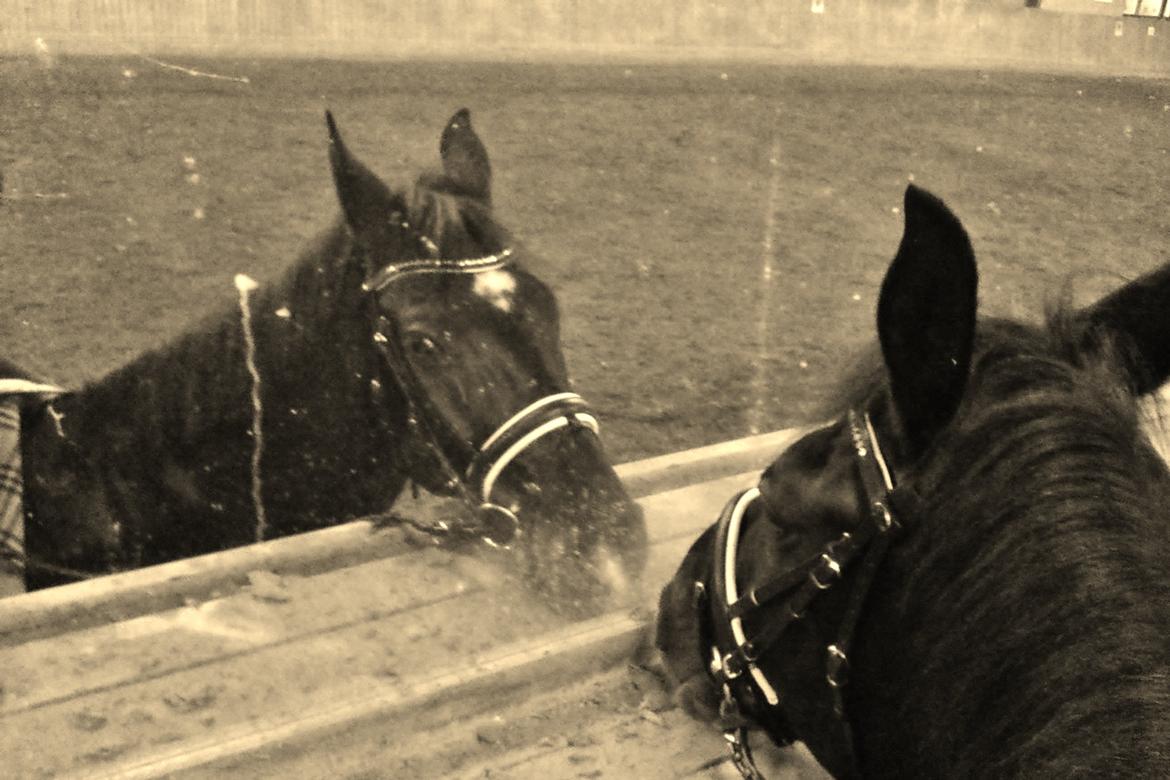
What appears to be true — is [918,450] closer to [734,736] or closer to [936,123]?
[734,736]

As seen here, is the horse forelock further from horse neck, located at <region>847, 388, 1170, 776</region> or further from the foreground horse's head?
horse neck, located at <region>847, 388, 1170, 776</region>

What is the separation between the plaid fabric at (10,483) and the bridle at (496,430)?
0.54 metres

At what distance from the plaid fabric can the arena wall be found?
535 mm

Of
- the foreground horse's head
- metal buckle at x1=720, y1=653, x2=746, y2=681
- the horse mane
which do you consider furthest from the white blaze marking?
the horse mane

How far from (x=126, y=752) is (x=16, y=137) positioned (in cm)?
106

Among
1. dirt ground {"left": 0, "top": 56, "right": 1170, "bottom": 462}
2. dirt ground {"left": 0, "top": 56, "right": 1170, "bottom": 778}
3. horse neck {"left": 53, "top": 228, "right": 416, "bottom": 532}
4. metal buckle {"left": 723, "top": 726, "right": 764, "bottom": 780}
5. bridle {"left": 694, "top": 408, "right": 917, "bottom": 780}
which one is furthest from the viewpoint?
dirt ground {"left": 0, "top": 56, "right": 1170, "bottom": 462}

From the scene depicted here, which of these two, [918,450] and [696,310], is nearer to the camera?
[918,450]

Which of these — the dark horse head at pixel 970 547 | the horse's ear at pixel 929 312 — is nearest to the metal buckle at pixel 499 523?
the dark horse head at pixel 970 547

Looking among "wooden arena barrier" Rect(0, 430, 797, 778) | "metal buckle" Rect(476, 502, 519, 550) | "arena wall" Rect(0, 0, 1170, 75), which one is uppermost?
"arena wall" Rect(0, 0, 1170, 75)

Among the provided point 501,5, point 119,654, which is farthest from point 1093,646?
point 501,5

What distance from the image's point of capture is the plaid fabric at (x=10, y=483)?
1.47 m

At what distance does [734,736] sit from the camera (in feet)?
3.61

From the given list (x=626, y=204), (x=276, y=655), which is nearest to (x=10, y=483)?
(x=276, y=655)

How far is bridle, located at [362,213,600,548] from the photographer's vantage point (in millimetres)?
1447
